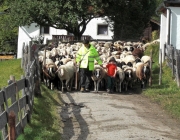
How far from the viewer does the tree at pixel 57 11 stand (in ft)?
124

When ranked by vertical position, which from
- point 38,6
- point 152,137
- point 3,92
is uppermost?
point 38,6

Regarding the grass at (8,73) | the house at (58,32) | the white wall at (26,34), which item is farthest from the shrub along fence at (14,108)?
the white wall at (26,34)

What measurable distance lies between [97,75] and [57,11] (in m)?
19.5

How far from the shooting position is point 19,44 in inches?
2290

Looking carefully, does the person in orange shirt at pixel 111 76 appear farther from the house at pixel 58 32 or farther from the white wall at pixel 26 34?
the white wall at pixel 26 34

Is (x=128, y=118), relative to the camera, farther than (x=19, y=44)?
No

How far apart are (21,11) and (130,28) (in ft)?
32.6

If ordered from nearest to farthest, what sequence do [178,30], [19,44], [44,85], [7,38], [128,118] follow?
1. [128,118]
2. [44,85]
3. [178,30]
4. [19,44]
5. [7,38]

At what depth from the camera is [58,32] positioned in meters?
56.5

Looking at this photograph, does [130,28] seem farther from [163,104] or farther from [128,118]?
[128,118]

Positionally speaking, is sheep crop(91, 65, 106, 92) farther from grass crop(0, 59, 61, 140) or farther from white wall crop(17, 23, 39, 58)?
white wall crop(17, 23, 39, 58)

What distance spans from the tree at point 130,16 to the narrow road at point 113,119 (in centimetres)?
2398

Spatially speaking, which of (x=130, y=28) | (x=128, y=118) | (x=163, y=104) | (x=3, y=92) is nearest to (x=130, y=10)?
(x=130, y=28)

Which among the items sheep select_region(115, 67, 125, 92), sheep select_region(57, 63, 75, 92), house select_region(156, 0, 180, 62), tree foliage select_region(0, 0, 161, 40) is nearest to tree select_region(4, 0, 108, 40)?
tree foliage select_region(0, 0, 161, 40)
